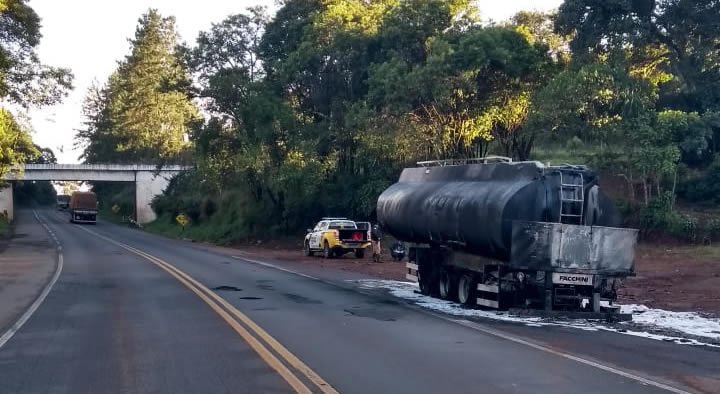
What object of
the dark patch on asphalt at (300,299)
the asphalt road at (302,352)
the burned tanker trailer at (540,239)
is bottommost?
the dark patch on asphalt at (300,299)

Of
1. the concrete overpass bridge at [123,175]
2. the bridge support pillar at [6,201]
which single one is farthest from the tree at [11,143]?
the bridge support pillar at [6,201]

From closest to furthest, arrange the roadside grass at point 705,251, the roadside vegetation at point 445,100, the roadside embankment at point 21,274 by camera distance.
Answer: the roadside embankment at point 21,274 → the roadside grass at point 705,251 → the roadside vegetation at point 445,100

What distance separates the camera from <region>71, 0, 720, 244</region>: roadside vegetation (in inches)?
1272

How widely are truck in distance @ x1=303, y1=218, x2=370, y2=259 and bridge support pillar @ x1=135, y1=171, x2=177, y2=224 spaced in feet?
153

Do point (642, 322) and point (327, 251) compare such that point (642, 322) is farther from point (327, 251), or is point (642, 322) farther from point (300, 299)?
point (327, 251)

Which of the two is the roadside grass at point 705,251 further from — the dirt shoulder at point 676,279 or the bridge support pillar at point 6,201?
the bridge support pillar at point 6,201

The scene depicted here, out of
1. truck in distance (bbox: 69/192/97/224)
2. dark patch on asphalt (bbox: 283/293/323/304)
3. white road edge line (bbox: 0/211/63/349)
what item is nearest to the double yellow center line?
dark patch on asphalt (bbox: 283/293/323/304)

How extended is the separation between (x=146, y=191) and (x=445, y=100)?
5297cm

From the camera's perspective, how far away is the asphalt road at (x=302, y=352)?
9094 mm

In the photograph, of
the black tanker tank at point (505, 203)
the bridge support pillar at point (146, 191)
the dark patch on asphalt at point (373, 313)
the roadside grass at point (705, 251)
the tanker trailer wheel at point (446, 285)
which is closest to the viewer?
the dark patch on asphalt at point (373, 313)

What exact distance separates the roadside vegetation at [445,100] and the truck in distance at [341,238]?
4.26 meters

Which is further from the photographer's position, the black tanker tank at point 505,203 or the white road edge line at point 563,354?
the black tanker tank at point 505,203

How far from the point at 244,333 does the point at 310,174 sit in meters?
29.9

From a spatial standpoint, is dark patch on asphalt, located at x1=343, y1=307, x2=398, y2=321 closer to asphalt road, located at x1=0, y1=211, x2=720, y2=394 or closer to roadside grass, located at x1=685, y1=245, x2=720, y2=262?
asphalt road, located at x1=0, y1=211, x2=720, y2=394
